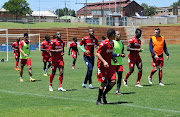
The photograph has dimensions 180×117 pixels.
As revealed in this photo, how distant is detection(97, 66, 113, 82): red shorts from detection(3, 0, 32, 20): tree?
275ft

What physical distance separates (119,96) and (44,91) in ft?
9.38

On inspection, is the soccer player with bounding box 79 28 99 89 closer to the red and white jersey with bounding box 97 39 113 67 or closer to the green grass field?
the green grass field

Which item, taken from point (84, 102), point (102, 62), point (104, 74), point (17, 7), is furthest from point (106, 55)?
point (17, 7)

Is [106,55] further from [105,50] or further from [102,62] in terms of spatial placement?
[102,62]

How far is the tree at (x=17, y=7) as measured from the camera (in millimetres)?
90938

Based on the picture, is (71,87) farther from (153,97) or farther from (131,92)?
(153,97)

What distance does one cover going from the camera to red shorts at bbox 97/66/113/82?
31.5 feet

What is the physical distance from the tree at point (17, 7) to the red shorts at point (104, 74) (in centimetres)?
8385

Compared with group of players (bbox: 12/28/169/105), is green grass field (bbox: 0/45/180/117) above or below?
→ below

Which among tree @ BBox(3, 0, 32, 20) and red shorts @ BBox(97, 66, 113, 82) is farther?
tree @ BBox(3, 0, 32, 20)

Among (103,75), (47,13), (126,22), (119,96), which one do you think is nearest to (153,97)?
(119,96)

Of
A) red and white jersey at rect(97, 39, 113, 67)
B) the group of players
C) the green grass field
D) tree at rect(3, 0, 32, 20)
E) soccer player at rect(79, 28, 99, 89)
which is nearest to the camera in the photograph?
the green grass field

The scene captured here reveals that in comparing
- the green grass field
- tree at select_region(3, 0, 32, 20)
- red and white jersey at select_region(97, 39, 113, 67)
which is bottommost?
the green grass field

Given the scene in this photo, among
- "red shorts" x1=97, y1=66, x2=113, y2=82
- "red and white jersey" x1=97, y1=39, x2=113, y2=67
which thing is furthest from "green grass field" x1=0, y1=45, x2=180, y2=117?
"red and white jersey" x1=97, y1=39, x2=113, y2=67
